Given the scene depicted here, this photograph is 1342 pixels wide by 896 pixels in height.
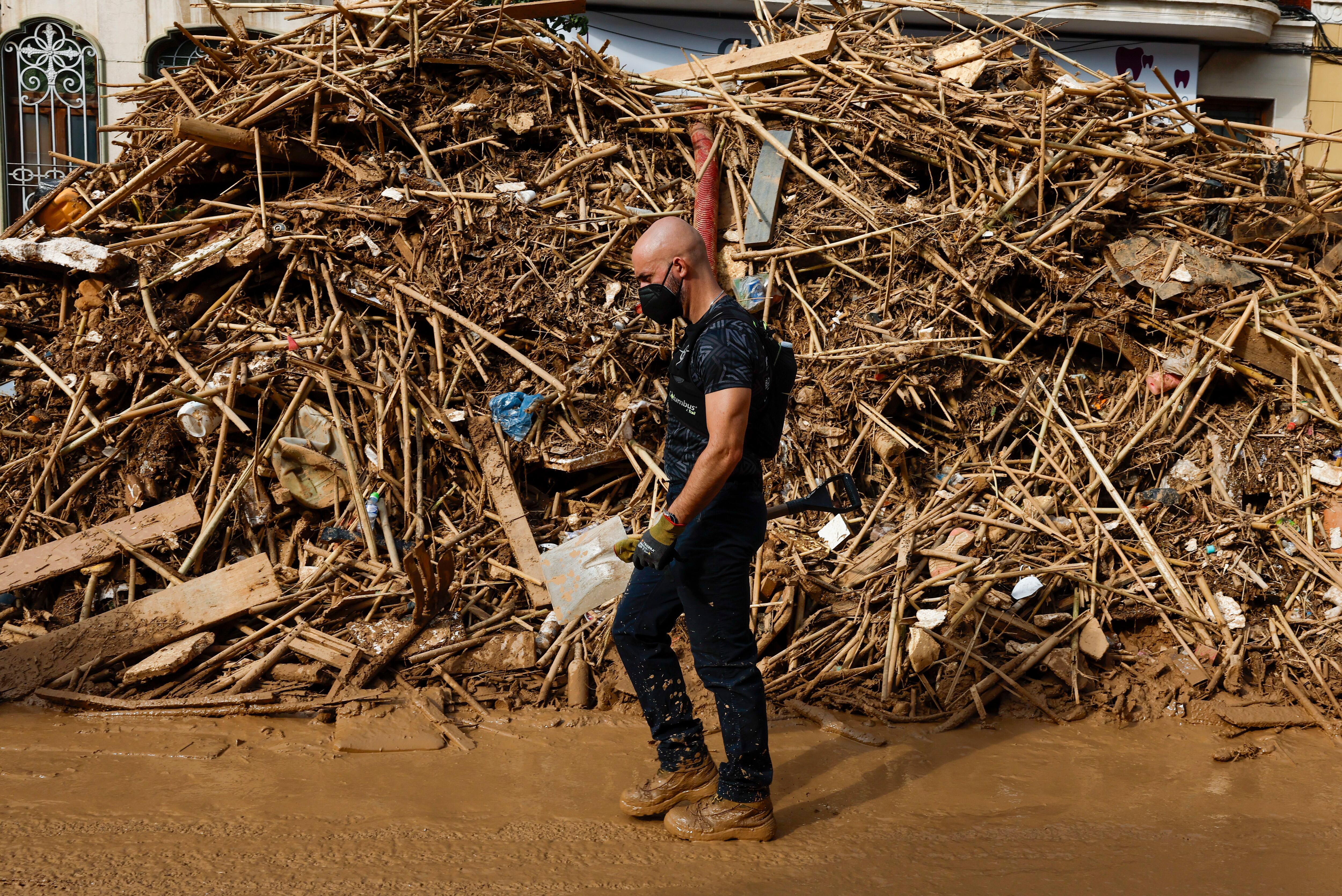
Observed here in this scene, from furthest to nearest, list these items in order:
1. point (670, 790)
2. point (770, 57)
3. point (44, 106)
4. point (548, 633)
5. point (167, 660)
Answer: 1. point (44, 106)
2. point (770, 57)
3. point (548, 633)
4. point (167, 660)
5. point (670, 790)

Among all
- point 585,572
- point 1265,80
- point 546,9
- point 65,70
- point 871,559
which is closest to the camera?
point 585,572

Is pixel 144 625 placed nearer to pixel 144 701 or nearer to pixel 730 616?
pixel 144 701

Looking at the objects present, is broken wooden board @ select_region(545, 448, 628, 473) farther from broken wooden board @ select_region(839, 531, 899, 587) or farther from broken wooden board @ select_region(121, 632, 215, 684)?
broken wooden board @ select_region(121, 632, 215, 684)

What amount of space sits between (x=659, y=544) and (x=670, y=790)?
3.06 ft

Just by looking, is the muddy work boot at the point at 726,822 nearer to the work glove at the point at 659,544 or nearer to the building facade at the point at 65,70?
the work glove at the point at 659,544

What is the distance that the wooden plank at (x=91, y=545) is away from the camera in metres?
4.96

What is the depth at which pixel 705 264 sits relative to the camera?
330 cm

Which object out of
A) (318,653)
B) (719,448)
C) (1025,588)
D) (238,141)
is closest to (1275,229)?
(1025,588)

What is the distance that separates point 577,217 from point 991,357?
280 centimetres

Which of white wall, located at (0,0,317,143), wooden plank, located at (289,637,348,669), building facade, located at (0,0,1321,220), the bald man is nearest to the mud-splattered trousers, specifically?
the bald man

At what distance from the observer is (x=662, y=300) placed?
10.6 ft

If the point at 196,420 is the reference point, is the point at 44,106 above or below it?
above

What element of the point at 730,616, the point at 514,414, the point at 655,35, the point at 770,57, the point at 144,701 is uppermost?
the point at 655,35

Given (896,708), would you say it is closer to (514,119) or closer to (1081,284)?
(1081,284)
